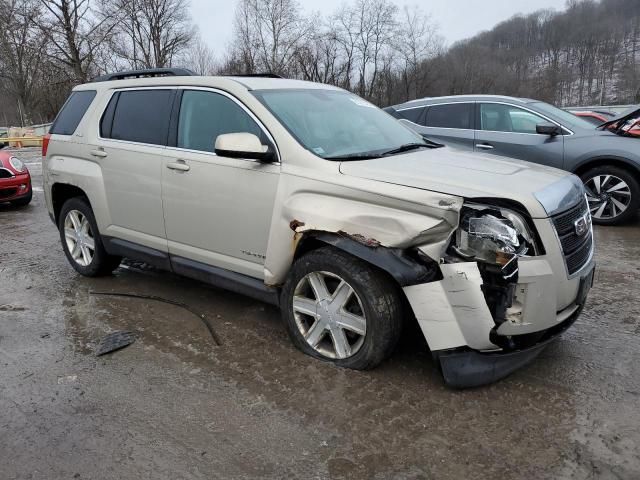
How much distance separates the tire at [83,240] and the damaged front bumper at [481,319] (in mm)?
3204

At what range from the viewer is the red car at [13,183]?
8.57 m

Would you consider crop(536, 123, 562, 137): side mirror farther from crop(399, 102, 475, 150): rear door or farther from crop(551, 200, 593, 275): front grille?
crop(551, 200, 593, 275): front grille

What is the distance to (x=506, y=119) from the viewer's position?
7.26 m

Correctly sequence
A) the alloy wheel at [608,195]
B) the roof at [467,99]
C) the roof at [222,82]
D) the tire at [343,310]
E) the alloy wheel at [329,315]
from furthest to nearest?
1. the roof at [467,99]
2. the alloy wheel at [608,195]
3. the roof at [222,82]
4. the alloy wheel at [329,315]
5. the tire at [343,310]

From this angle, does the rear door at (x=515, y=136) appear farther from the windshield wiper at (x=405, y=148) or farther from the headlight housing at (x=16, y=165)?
the headlight housing at (x=16, y=165)

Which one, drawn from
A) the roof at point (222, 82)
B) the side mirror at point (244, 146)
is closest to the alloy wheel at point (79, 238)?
the roof at point (222, 82)

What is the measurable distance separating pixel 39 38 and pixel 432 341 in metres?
42.7

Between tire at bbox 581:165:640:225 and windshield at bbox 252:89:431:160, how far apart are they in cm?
376

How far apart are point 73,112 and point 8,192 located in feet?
15.3

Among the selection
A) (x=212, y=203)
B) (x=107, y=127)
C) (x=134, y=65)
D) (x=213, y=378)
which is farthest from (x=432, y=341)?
(x=134, y=65)

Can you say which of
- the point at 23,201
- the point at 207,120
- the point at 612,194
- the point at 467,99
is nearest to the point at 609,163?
the point at 612,194

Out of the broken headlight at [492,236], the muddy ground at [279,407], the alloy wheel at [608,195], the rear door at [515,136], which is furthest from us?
the rear door at [515,136]

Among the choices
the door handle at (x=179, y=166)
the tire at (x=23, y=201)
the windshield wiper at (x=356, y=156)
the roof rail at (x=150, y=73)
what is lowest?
the tire at (x=23, y=201)

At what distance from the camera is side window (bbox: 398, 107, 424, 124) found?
25.9 ft
